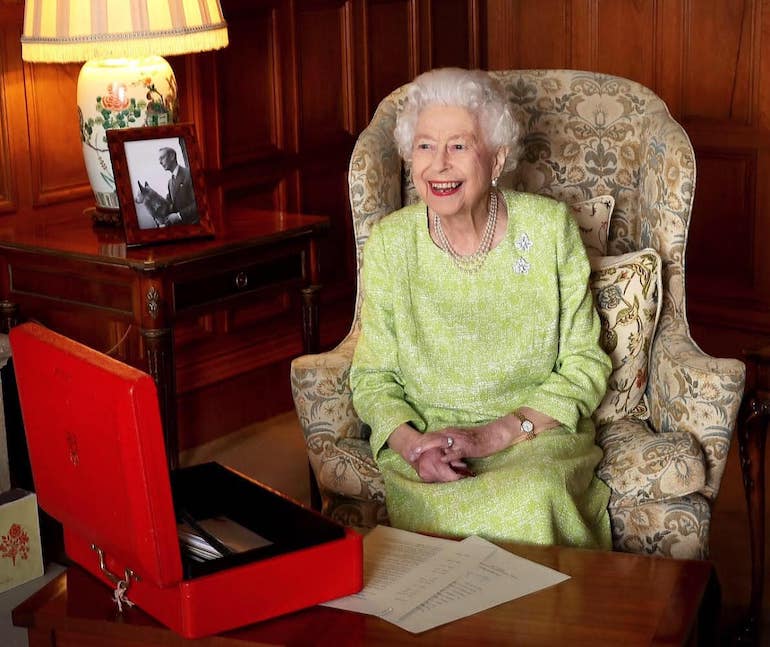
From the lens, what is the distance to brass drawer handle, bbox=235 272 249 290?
9.06ft

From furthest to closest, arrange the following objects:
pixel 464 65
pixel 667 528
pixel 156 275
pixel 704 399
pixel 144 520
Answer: pixel 464 65, pixel 156 275, pixel 704 399, pixel 667 528, pixel 144 520

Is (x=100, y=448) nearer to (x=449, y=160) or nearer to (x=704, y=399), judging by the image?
(x=449, y=160)

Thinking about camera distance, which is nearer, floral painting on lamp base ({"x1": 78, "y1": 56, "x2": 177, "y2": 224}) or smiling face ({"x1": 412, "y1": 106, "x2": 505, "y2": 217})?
smiling face ({"x1": 412, "y1": 106, "x2": 505, "y2": 217})

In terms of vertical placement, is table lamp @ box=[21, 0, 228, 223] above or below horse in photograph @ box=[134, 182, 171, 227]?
above

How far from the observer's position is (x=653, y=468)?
2.24 meters

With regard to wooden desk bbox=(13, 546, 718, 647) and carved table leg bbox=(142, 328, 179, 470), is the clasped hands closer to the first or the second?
wooden desk bbox=(13, 546, 718, 647)

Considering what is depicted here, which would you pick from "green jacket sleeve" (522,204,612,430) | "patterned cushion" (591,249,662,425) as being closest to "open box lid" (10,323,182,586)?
"green jacket sleeve" (522,204,612,430)

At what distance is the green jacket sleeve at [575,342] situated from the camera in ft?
7.58

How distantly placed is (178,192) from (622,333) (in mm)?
1018

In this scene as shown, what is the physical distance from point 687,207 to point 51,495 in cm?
145

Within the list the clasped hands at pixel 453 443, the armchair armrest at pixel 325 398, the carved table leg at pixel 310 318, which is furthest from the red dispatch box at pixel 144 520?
the carved table leg at pixel 310 318

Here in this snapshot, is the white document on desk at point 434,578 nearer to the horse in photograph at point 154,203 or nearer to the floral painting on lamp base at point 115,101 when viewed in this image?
the horse in photograph at point 154,203

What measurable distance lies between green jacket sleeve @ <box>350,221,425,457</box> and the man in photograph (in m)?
0.53

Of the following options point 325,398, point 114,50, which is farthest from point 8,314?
point 325,398
